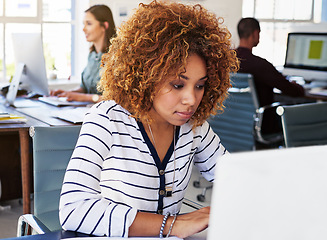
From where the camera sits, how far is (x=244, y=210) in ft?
1.38

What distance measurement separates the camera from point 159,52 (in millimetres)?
1098

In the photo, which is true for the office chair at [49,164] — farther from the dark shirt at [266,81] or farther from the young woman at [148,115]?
the dark shirt at [266,81]

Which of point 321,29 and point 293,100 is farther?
point 321,29

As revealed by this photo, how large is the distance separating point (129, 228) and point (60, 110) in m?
1.79

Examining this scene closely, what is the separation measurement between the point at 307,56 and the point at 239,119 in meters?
1.67

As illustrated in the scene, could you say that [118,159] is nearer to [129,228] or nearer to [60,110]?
[129,228]

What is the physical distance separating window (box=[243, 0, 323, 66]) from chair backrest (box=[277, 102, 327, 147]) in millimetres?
3993

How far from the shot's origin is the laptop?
0.42 metres

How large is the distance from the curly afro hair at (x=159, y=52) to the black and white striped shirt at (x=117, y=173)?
0.06 meters

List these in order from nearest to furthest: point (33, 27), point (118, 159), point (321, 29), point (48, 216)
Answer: point (118, 159) < point (48, 216) < point (33, 27) < point (321, 29)

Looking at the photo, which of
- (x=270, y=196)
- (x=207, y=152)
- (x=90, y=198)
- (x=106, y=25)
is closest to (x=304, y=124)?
(x=207, y=152)

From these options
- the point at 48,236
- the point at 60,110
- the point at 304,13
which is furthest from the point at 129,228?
the point at 304,13

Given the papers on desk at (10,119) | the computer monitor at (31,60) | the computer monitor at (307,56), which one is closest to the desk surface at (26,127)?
the papers on desk at (10,119)

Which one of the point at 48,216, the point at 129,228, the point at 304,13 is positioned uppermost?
the point at 304,13
